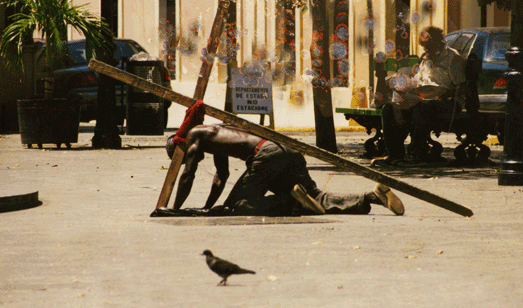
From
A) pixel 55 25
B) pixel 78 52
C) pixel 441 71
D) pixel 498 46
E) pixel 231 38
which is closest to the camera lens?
pixel 441 71

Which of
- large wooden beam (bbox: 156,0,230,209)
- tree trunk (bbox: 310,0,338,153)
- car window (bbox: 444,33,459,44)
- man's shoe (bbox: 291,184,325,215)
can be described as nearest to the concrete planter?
tree trunk (bbox: 310,0,338,153)

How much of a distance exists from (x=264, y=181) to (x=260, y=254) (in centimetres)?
163

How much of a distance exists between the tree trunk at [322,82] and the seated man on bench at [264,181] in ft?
19.9

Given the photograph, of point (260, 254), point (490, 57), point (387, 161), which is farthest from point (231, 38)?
point (260, 254)

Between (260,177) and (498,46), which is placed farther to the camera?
(498,46)

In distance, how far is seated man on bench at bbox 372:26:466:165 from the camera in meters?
11.6

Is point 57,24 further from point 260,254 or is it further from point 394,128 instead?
point 260,254

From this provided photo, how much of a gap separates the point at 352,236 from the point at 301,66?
1679 cm

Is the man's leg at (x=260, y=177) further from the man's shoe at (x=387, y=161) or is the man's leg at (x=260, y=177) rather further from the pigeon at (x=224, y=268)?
the man's shoe at (x=387, y=161)

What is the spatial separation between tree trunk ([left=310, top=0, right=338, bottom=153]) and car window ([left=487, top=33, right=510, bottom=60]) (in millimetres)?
2574

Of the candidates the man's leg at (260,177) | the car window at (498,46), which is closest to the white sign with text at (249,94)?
the car window at (498,46)

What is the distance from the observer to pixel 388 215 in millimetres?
7590

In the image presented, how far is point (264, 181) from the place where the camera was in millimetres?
7242

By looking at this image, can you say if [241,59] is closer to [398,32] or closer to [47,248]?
[398,32]
